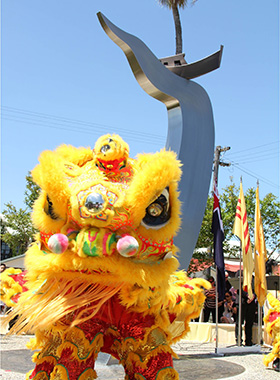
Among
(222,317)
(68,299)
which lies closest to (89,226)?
(68,299)

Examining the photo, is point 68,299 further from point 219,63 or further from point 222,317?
point 222,317

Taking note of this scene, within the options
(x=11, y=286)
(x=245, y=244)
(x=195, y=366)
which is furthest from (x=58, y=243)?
(x=245, y=244)

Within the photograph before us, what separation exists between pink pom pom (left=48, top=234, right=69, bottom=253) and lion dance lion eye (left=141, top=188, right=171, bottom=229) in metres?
0.47

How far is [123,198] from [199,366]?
11.1 ft

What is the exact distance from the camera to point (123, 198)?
7.79 feet

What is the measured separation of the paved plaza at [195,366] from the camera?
3.95 m

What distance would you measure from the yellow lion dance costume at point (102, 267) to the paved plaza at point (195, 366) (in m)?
1.52

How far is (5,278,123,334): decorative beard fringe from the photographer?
2.21 meters

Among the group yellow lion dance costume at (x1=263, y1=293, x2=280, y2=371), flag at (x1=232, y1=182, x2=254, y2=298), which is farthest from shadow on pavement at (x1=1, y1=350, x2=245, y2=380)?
flag at (x1=232, y1=182, x2=254, y2=298)

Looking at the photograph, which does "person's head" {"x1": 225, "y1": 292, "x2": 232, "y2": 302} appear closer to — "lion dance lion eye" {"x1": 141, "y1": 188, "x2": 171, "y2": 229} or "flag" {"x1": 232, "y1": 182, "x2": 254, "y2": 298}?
"flag" {"x1": 232, "y1": 182, "x2": 254, "y2": 298}

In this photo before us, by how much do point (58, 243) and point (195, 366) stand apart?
3421 millimetres

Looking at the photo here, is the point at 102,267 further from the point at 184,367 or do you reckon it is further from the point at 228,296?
the point at 228,296

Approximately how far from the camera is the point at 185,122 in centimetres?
528

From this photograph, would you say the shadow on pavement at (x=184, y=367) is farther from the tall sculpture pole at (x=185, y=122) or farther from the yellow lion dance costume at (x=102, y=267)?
the yellow lion dance costume at (x=102, y=267)
